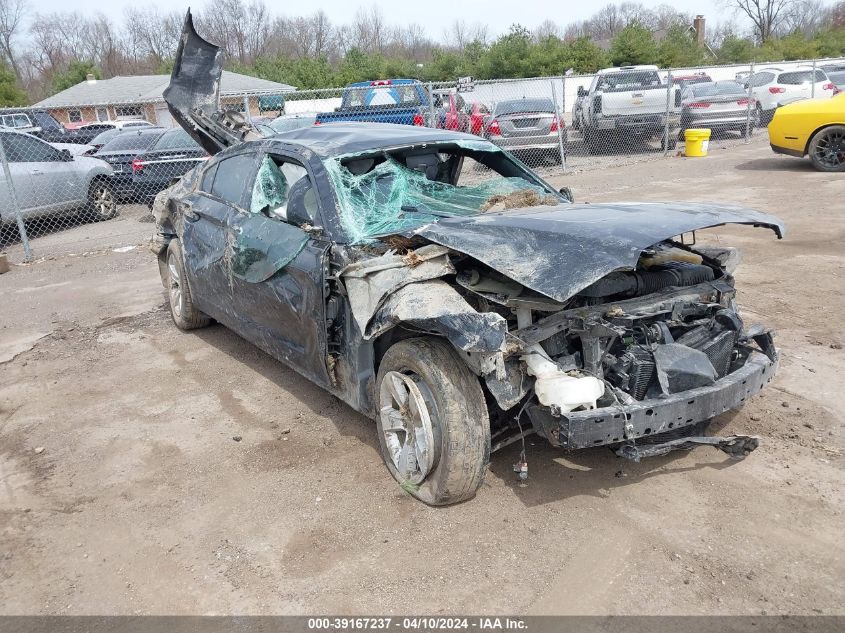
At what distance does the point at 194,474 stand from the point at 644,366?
8.20 ft

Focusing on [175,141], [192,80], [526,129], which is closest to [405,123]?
[526,129]

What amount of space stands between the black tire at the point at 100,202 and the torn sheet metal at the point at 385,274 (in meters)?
10.7

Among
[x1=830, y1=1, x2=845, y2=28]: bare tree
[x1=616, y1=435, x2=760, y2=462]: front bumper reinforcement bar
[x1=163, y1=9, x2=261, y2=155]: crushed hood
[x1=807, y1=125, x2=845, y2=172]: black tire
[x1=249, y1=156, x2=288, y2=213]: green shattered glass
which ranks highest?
[x1=830, y1=1, x2=845, y2=28]: bare tree

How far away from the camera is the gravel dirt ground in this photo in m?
2.91

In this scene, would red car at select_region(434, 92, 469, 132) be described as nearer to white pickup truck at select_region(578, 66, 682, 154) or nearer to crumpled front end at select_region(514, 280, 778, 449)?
white pickup truck at select_region(578, 66, 682, 154)

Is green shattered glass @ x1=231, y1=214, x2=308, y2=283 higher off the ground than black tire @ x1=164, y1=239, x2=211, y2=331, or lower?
higher

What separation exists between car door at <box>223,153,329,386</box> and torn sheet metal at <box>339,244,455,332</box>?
0.35m

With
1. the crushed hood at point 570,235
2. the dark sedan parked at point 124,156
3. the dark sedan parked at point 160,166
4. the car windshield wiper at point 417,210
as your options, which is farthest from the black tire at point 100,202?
the crushed hood at point 570,235

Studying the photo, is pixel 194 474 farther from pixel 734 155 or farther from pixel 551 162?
pixel 734 155

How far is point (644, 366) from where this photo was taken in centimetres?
329

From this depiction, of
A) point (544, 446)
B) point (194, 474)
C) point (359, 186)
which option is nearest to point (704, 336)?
point (544, 446)

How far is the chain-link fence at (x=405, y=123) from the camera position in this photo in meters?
11.2

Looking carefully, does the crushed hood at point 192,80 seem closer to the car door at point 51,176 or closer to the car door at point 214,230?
the car door at point 214,230

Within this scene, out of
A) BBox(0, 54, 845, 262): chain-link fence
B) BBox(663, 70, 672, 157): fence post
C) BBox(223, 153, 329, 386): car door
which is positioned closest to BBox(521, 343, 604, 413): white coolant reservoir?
BBox(223, 153, 329, 386): car door
